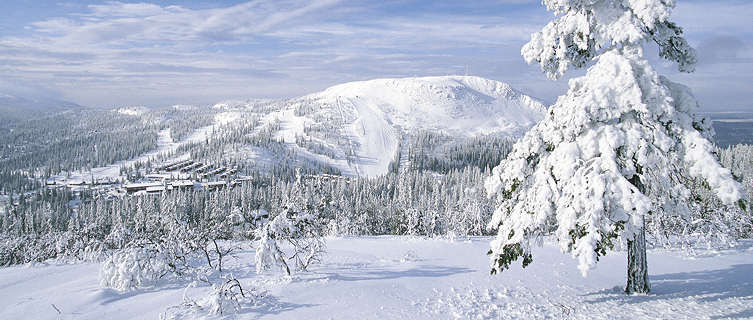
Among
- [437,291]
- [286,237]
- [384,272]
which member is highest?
[286,237]

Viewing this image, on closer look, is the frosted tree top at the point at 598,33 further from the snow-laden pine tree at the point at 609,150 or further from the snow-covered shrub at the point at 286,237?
the snow-covered shrub at the point at 286,237

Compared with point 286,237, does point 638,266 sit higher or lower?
lower

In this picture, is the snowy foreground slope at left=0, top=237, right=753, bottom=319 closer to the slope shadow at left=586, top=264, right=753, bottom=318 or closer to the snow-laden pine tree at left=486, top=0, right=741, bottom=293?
the slope shadow at left=586, top=264, right=753, bottom=318

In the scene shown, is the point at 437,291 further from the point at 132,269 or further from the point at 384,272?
the point at 132,269

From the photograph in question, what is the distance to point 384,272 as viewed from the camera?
49.3ft

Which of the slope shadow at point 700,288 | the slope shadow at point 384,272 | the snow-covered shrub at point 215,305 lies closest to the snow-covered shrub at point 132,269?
the snow-covered shrub at point 215,305

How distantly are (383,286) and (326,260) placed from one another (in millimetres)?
5360

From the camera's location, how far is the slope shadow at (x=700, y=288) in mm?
10242

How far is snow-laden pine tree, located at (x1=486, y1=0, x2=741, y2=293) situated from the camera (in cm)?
820

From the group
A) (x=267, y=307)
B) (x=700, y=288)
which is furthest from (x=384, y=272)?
(x=700, y=288)

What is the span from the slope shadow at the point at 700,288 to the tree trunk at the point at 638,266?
10.7 inches

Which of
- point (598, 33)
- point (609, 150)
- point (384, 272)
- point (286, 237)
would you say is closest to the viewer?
point (609, 150)

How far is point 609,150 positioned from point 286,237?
11344 mm

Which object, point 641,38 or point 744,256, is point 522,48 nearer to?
point 641,38
